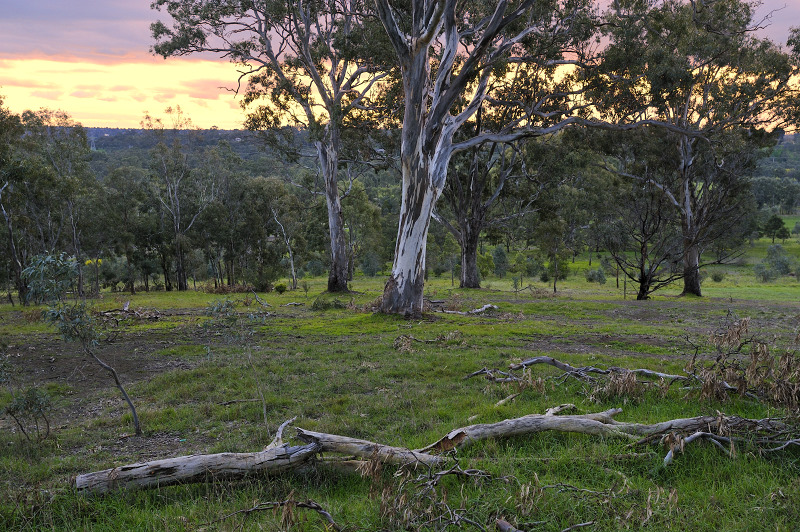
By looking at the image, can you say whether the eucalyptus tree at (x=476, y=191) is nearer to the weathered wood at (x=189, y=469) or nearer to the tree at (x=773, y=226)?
the weathered wood at (x=189, y=469)

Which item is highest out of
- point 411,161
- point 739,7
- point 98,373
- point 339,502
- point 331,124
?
point 739,7

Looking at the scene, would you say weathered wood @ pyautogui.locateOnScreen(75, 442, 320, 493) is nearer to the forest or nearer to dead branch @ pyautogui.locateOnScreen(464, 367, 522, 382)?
the forest

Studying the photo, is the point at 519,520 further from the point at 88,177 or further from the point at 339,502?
the point at 88,177

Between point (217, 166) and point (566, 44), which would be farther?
point (217, 166)

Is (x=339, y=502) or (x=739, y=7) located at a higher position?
→ (x=739, y=7)

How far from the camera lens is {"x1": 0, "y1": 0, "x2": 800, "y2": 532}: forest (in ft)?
13.4

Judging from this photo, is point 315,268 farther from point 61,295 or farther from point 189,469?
point 189,469

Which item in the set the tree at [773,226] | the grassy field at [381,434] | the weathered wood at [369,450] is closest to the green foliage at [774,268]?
the tree at [773,226]

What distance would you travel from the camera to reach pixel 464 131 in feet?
87.3

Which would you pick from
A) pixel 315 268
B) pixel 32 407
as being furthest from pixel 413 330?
pixel 315 268

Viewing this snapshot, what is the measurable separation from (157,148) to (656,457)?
135 ft

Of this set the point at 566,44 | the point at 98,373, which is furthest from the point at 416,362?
the point at 566,44

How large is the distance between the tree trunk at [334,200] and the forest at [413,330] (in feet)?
0.38

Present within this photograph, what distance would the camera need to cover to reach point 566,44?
19.1 metres
